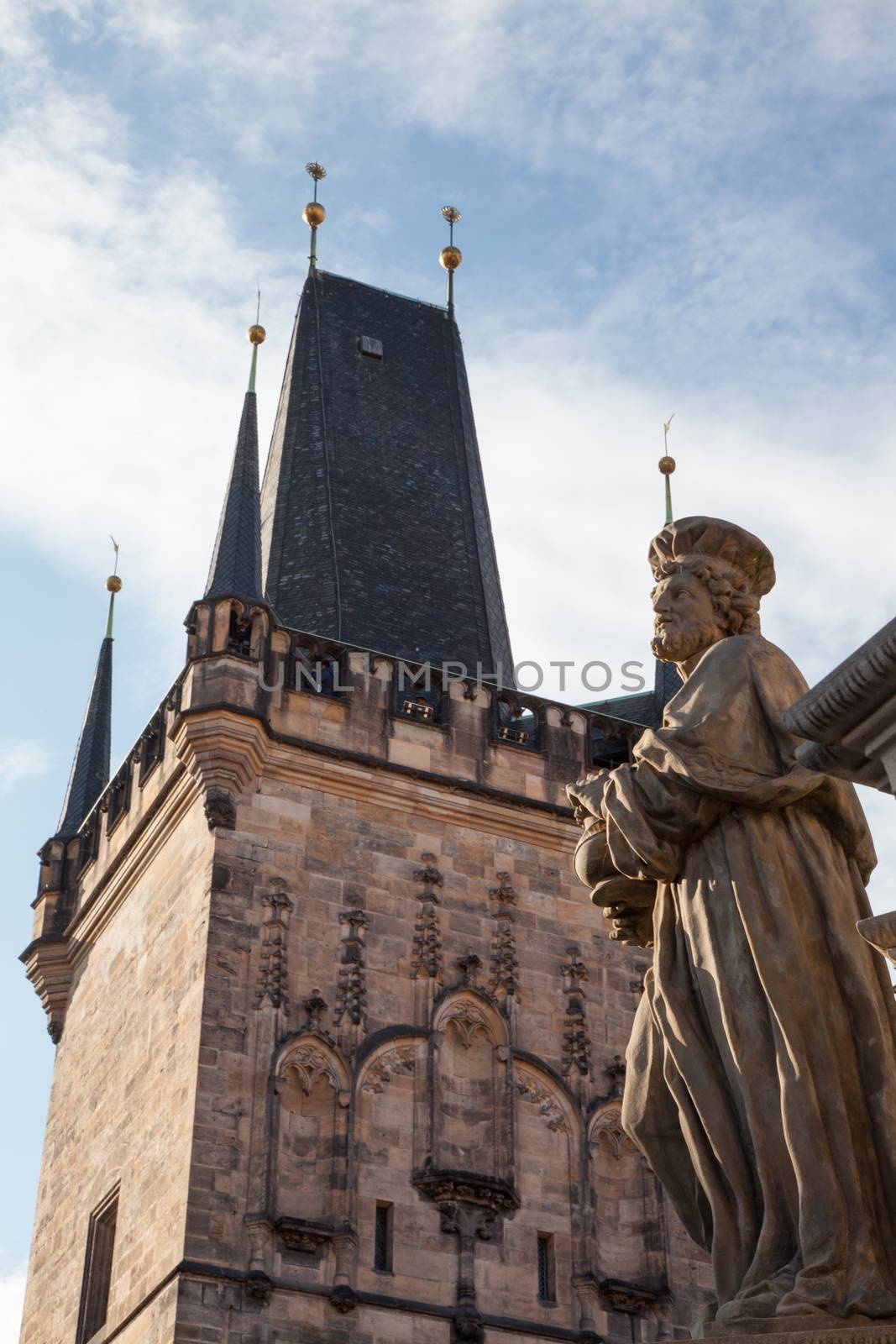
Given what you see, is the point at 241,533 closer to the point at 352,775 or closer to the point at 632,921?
the point at 352,775

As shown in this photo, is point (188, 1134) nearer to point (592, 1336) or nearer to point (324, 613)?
point (592, 1336)

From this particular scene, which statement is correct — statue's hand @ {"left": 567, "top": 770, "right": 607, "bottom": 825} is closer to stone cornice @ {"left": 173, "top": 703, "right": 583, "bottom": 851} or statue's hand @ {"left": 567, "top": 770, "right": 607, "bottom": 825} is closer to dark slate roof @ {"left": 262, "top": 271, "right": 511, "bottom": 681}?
stone cornice @ {"left": 173, "top": 703, "right": 583, "bottom": 851}

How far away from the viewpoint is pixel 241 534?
20.7 m

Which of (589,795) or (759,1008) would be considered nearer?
(759,1008)

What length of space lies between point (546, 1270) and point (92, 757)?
8.58 metres

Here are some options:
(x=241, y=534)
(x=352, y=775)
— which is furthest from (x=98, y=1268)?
(x=241, y=534)

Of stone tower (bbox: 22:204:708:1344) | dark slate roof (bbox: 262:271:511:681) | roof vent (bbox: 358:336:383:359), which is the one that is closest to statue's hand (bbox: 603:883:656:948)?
stone tower (bbox: 22:204:708:1344)

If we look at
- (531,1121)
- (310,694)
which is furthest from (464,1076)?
(310,694)

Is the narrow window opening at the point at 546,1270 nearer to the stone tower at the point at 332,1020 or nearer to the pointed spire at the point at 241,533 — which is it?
the stone tower at the point at 332,1020

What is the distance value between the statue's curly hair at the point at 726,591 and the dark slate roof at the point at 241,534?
15.0 m

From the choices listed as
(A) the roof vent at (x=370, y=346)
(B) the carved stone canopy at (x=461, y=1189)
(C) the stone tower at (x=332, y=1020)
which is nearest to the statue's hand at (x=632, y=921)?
(C) the stone tower at (x=332, y=1020)

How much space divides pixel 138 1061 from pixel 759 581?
1441 centimetres

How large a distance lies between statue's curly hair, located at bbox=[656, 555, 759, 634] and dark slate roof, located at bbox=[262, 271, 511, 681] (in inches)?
677

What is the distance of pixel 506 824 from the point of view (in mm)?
19688
